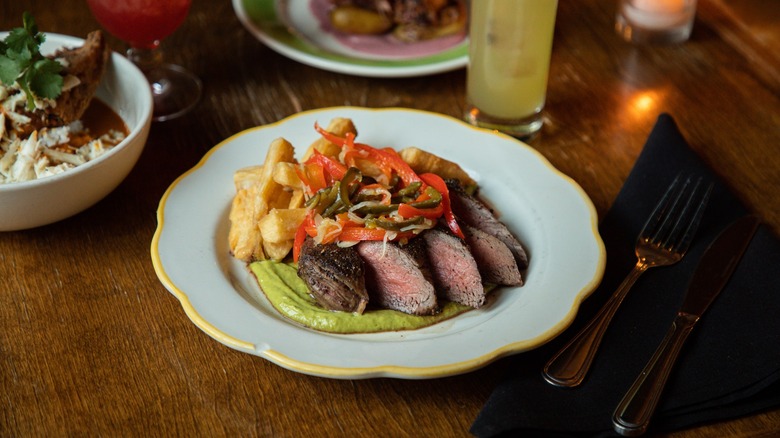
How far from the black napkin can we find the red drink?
4.19ft

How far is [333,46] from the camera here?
2615 millimetres

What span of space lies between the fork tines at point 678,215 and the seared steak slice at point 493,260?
38 centimetres

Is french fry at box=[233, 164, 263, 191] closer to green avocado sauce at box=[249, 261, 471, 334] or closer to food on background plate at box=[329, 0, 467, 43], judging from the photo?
green avocado sauce at box=[249, 261, 471, 334]

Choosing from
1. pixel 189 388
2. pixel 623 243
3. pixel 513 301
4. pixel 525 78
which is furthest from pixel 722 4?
pixel 189 388

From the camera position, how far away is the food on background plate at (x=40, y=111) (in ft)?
5.92

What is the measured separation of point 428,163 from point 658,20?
4.13 feet

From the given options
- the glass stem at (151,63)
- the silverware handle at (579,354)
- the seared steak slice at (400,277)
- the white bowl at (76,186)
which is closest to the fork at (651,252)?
the silverware handle at (579,354)

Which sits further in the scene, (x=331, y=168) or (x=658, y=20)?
(x=658, y=20)

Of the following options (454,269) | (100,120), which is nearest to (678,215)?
(454,269)

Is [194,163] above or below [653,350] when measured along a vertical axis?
below

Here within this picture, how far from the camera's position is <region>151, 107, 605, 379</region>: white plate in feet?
4.71

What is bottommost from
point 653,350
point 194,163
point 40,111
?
point 194,163

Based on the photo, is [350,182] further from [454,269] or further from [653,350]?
[653,350]

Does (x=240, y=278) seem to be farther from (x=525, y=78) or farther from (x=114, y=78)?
(x=525, y=78)
